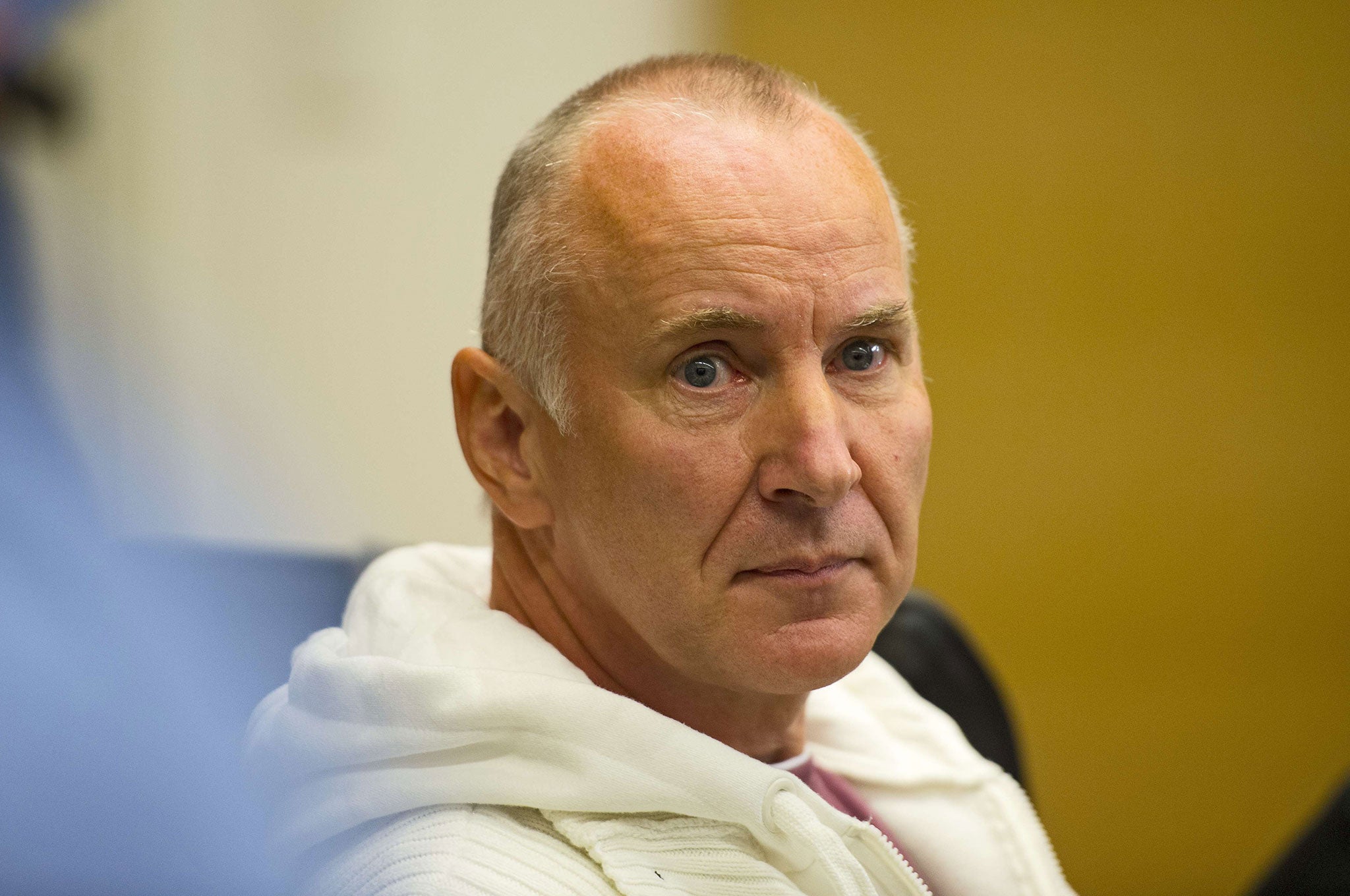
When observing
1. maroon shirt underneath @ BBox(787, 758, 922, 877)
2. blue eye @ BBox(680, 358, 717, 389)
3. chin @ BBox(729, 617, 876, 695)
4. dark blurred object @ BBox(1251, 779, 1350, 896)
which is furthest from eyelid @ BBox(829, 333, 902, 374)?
dark blurred object @ BBox(1251, 779, 1350, 896)

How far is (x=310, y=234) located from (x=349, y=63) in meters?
0.43

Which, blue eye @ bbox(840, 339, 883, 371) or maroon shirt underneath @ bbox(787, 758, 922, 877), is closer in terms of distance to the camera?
blue eye @ bbox(840, 339, 883, 371)

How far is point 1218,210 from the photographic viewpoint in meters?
3.43

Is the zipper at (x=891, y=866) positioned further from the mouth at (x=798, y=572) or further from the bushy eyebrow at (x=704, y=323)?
the bushy eyebrow at (x=704, y=323)

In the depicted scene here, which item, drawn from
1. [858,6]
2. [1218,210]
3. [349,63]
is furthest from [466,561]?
[1218,210]

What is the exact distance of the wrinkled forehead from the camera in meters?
1.17

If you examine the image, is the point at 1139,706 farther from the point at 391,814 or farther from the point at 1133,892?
the point at 391,814

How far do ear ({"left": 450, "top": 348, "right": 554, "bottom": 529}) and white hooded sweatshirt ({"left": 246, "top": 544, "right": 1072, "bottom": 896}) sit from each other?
0.13 meters

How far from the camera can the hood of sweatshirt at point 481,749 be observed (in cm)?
112

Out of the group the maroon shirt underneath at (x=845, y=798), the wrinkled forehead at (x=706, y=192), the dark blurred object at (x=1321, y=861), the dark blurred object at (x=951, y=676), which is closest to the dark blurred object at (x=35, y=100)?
the wrinkled forehead at (x=706, y=192)

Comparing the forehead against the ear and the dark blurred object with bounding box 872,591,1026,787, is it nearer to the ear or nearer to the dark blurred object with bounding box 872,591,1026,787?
the ear

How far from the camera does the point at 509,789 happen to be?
1122 millimetres

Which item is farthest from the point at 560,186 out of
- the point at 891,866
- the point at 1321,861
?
the point at 1321,861

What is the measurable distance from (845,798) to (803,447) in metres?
0.57
